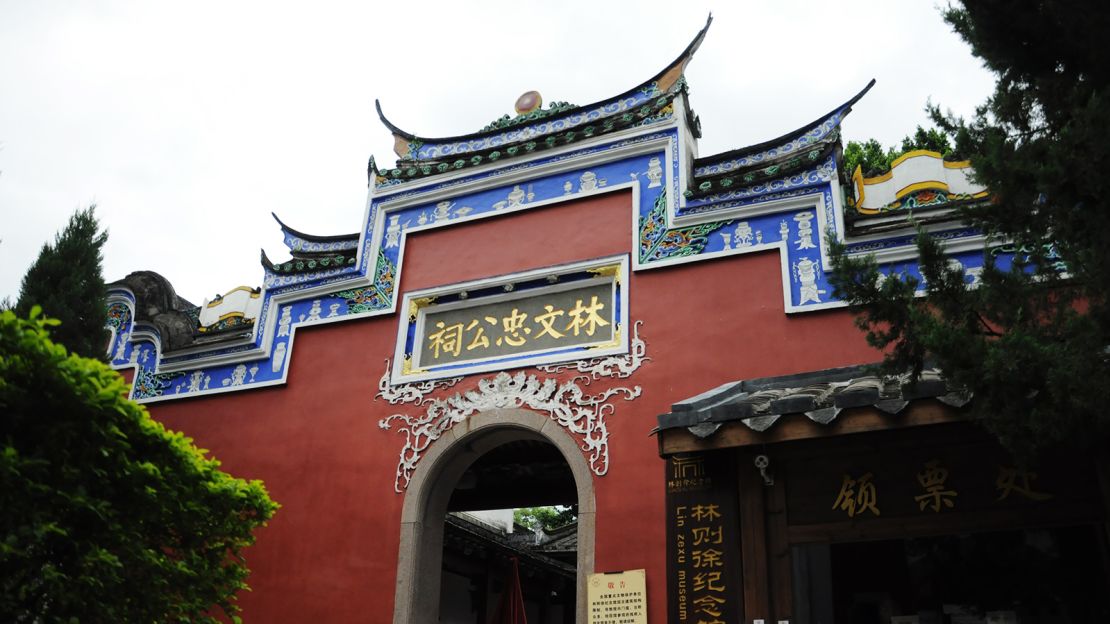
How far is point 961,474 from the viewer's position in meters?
4.28

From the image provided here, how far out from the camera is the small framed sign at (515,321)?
266 inches

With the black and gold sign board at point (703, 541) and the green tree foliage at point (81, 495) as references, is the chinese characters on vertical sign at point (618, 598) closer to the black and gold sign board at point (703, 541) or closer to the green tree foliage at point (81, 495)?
the black and gold sign board at point (703, 541)

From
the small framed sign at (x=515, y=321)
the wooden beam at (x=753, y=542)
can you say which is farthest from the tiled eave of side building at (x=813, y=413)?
the small framed sign at (x=515, y=321)

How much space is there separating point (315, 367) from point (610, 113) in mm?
3406

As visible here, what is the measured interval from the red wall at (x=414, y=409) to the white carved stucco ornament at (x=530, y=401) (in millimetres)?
83

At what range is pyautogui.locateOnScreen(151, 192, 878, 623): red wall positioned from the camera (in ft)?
19.7

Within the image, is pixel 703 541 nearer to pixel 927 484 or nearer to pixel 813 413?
pixel 813 413

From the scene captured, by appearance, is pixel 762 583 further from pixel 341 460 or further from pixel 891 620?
pixel 341 460

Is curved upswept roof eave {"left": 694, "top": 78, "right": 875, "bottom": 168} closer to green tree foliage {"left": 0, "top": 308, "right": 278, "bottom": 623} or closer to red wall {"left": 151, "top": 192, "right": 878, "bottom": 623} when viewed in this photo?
red wall {"left": 151, "top": 192, "right": 878, "bottom": 623}

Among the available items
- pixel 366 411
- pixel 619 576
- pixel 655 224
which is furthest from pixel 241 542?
pixel 655 224

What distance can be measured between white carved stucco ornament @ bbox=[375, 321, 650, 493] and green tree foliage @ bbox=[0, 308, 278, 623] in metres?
2.18

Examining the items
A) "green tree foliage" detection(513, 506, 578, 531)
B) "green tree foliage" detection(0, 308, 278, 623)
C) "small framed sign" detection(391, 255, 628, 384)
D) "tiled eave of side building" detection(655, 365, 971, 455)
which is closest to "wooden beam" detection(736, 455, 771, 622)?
"tiled eave of side building" detection(655, 365, 971, 455)

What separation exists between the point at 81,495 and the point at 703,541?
3152 mm

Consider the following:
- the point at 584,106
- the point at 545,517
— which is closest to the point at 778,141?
the point at 584,106
